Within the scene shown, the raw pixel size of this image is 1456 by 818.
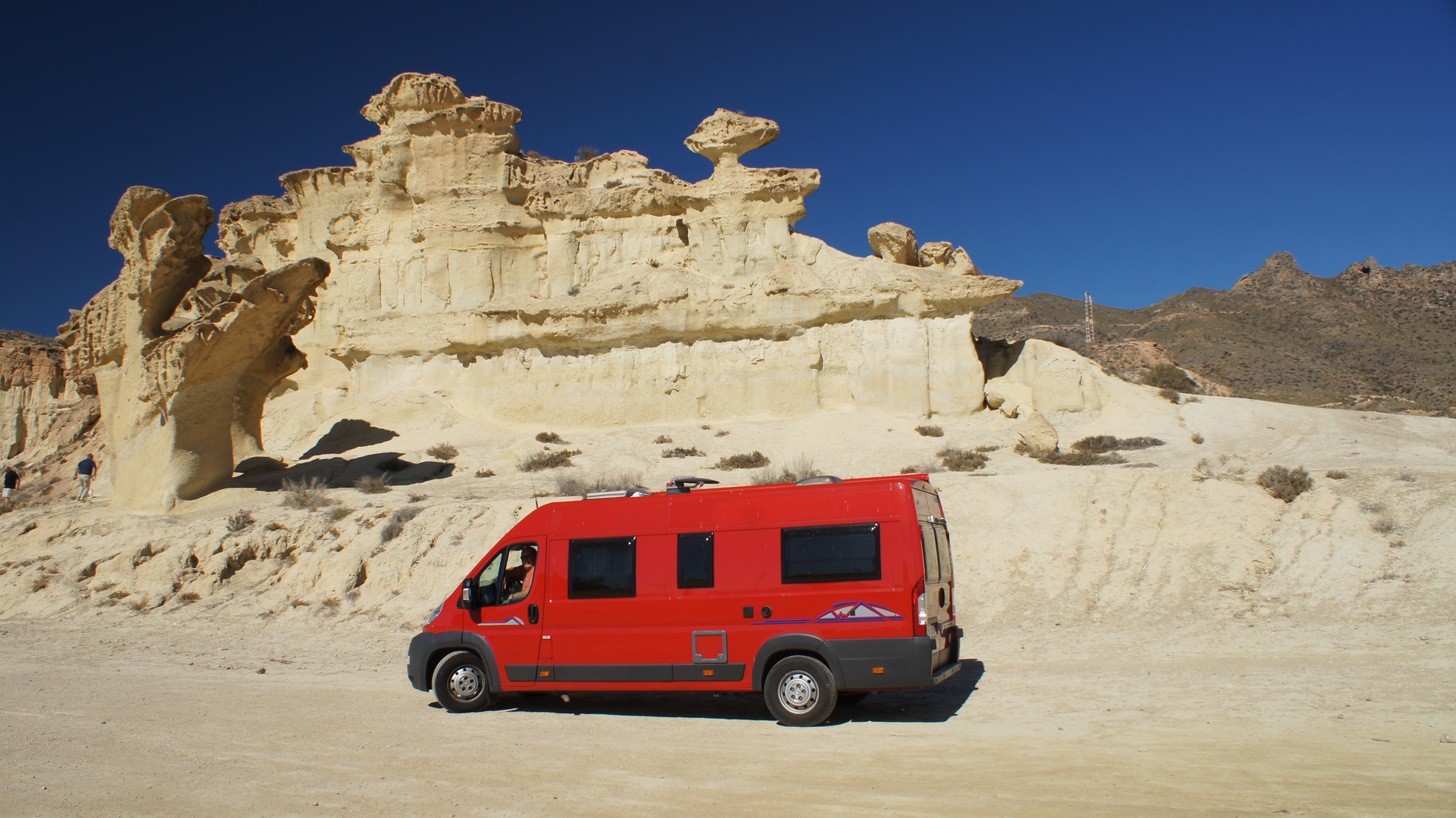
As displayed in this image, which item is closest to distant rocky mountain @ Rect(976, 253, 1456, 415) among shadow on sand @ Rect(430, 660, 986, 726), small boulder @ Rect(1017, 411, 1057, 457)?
small boulder @ Rect(1017, 411, 1057, 457)

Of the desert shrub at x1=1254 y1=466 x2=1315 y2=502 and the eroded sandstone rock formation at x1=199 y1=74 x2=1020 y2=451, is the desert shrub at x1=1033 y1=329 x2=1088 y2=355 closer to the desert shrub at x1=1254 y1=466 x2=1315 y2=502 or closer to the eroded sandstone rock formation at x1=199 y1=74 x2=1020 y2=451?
the eroded sandstone rock formation at x1=199 y1=74 x2=1020 y2=451

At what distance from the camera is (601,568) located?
7.46 metres

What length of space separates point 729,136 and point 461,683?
26.4 m

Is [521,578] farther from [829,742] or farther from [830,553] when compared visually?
[829,742]

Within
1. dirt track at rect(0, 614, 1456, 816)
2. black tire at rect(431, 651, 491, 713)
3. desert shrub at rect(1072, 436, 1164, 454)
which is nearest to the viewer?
dirt track at rect(0, 614, 1456, 816)

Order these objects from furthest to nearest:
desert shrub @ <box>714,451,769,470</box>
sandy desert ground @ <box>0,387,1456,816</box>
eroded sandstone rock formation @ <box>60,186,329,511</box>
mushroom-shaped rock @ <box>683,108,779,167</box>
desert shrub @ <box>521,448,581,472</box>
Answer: mushroom-shaped rock @ <box>683,108,779,167</box> → desert shrub @ <box>521,448,581,472</box> → desert shrub @ <box>714,451,769,470</box> → eroded sandstone rock formation @ <box>60,186,329,511</box> → sandy desert ground @ <box>0,387,1456,816</box>

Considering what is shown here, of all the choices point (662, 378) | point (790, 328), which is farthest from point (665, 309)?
point (790, 328)

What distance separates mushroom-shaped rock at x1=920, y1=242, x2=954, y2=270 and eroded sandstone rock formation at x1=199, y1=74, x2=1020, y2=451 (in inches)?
6.7

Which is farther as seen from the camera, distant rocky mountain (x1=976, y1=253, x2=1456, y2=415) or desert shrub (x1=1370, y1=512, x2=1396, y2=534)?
distant rocky mountain (x1=976, y1=253, x2=1456, y2=415)

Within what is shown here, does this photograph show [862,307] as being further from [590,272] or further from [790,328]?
[590,272]

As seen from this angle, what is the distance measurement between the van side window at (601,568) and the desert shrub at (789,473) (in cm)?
659

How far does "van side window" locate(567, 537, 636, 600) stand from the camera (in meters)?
7.36

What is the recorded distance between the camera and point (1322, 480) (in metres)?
12.6

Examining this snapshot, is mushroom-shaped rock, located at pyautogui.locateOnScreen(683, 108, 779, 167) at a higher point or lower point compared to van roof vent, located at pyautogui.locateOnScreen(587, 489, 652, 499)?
higher
